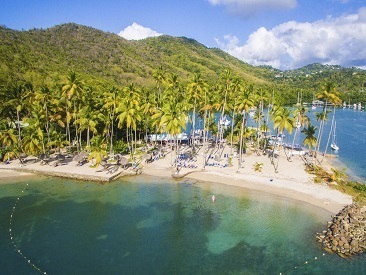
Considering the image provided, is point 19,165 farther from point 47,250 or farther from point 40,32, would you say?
point 40,32

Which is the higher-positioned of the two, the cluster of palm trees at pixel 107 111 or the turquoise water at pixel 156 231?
the cluster of palm trees at pixel 107 111

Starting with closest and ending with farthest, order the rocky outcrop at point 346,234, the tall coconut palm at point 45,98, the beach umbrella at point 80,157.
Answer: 1. the rocky outcrop at point 346,234
2. the tall coconut palm at point 45,98
3. the beach umbrella at point 80,157

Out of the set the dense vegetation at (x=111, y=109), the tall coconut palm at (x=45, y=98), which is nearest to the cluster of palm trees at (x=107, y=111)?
the tall coconut palm at (x=45, y=98)

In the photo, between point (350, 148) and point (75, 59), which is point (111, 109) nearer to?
point (350, 148)

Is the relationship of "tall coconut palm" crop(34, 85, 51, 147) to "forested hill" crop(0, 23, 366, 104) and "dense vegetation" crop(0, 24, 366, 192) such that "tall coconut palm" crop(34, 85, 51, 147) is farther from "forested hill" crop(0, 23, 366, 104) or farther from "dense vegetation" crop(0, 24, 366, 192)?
"forested hill" crop(0, 23, 366, 104)

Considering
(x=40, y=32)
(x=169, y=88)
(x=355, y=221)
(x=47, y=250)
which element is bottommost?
(x=47, y=250)

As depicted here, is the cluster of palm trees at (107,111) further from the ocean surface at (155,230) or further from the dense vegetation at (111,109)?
the ocean surface at (155,230)

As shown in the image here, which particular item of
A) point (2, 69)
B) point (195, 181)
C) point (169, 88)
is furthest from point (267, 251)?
point (2, 69)
